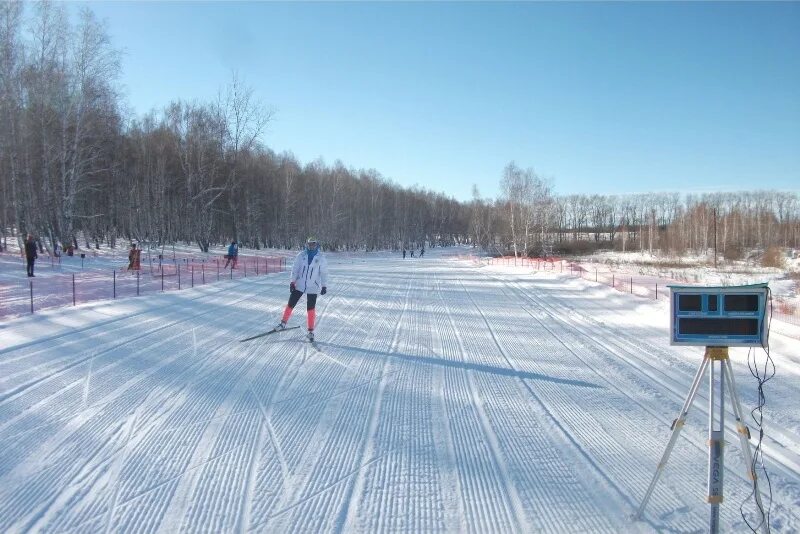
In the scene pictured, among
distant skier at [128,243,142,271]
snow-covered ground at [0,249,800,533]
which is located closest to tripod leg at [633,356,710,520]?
snow-covered ground at [0,249,800,533]

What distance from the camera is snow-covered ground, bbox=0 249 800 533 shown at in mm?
3510

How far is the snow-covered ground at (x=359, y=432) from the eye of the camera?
3510 mm

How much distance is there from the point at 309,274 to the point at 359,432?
15.5 ft

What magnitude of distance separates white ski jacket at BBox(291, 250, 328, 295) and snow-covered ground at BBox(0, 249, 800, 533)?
1033 mm

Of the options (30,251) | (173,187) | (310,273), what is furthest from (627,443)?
(173,187)

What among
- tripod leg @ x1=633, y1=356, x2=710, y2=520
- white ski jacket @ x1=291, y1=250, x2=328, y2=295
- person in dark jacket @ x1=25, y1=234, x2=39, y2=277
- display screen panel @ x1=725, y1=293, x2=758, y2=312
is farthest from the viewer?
person in dark jacket @ x1=25, y1=234, x2=39, y2=277

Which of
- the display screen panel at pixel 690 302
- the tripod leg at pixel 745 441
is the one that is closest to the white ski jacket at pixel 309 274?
the display screen panel at pixel 690 302

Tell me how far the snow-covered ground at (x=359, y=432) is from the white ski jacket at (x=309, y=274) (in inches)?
40.7

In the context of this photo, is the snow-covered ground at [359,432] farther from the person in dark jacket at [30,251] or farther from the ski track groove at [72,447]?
the person in dark jacket at [30,251]

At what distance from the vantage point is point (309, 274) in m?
9.28

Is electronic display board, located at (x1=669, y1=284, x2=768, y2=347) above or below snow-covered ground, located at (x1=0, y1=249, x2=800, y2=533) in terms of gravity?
above

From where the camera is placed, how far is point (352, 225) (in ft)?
262

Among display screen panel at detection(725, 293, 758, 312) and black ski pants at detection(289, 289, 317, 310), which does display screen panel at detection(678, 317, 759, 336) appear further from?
black ski pants at detection(289, 289, 317, 310)

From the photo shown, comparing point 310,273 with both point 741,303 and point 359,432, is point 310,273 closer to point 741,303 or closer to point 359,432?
point 359,432
